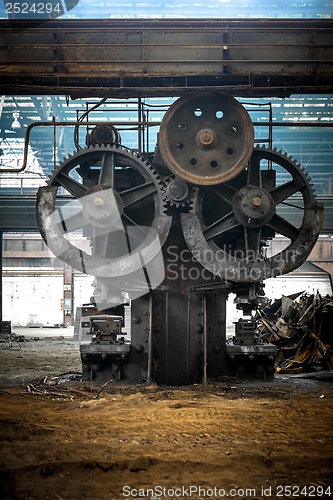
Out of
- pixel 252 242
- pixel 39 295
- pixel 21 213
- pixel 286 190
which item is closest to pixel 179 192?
pixel 252 242

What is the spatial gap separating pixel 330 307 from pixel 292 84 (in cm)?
508

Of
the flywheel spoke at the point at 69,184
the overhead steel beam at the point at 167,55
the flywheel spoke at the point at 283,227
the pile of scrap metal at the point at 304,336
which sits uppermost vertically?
the overhead steel beam at the point at 167,55

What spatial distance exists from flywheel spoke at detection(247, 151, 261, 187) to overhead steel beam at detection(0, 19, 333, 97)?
910 mm

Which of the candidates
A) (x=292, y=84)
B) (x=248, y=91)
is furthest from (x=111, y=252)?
(x=292, y=84)

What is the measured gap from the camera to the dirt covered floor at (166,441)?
3.59m

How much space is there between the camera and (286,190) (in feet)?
24.6

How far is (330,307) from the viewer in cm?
1061

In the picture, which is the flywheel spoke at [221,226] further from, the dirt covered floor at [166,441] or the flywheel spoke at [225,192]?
the dirt covered floor at [166,441]

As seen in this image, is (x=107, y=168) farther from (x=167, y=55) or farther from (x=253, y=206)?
(x=253, y=206)

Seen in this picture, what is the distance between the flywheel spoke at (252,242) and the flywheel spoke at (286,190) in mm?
577

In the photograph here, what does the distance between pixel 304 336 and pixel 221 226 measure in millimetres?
4041

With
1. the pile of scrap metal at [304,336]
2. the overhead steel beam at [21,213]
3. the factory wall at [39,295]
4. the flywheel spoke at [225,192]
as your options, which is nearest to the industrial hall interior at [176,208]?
the flywheel spoke at [225,192]

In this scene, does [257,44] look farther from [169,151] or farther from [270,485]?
[270,485]

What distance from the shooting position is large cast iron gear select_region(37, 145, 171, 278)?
23.4 feet
